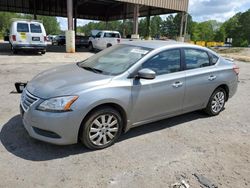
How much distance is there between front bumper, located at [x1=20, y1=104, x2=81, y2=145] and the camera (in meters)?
2.86

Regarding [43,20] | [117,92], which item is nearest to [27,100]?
[117,92]

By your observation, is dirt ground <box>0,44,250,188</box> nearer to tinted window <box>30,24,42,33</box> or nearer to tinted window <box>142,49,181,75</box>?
tinted window <box>142,49,181,75</box>

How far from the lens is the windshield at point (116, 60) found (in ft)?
11.6

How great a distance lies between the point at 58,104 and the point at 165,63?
1.97 m

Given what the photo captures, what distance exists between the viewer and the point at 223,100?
4.99 m

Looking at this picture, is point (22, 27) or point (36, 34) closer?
point (22, 27)

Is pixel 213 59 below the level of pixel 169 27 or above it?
below

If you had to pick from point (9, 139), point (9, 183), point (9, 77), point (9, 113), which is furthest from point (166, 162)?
point (9, 77)

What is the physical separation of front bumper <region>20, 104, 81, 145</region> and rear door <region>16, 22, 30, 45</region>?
1183cm

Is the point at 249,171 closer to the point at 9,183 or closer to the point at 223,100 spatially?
the point at 223,100

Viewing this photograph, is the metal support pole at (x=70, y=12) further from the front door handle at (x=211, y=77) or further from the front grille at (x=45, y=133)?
the front grille at (x=45, y=133)

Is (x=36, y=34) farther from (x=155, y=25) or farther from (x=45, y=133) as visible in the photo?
(x=155, y=25)

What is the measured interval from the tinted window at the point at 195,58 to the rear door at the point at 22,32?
1188 centimetres

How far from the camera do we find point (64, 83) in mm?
3131
